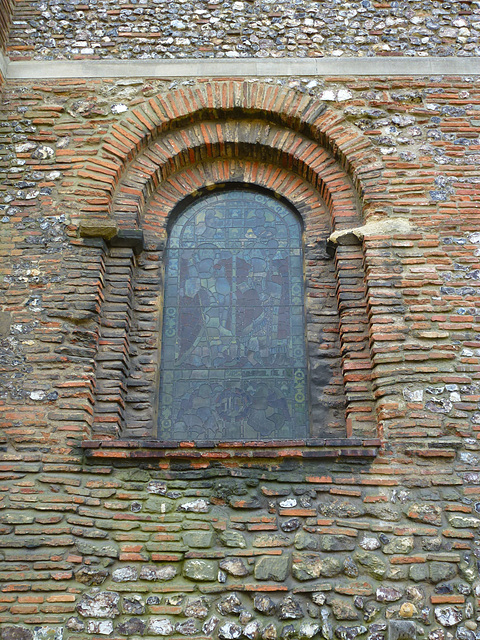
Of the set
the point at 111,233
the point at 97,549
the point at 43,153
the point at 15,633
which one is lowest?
the point at 15,633

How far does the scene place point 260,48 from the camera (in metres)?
6.25

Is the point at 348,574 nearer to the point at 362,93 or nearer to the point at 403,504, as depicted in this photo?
the point at 403,504

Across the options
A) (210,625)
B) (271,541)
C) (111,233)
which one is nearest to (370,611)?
(271,541)

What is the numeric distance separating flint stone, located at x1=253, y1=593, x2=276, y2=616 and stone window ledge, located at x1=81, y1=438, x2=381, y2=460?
2.93ft

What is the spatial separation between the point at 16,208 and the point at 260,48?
2.60m

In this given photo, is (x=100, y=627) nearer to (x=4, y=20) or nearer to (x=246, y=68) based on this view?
(x=246, y=68)

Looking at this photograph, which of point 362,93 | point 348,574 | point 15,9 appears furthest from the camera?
point 15,9

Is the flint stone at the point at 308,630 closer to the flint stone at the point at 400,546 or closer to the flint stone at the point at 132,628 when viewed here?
the flint stone at the point at 400,546

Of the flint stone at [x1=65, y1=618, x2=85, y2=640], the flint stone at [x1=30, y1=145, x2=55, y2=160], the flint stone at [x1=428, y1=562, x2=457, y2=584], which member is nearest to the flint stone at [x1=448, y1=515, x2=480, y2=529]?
the flint stone at [x1=428, y1=562, x2=457, y2=584]

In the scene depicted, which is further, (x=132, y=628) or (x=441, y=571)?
(x=441, y=571)

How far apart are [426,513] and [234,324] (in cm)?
209

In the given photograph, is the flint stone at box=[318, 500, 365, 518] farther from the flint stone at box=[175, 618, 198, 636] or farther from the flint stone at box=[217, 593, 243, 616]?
the flint stone at box=[175, 618, 198, 636]

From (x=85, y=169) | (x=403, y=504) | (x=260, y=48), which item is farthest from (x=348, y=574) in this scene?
(x=260, y=48)

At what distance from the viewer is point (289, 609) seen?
4.22 meters
